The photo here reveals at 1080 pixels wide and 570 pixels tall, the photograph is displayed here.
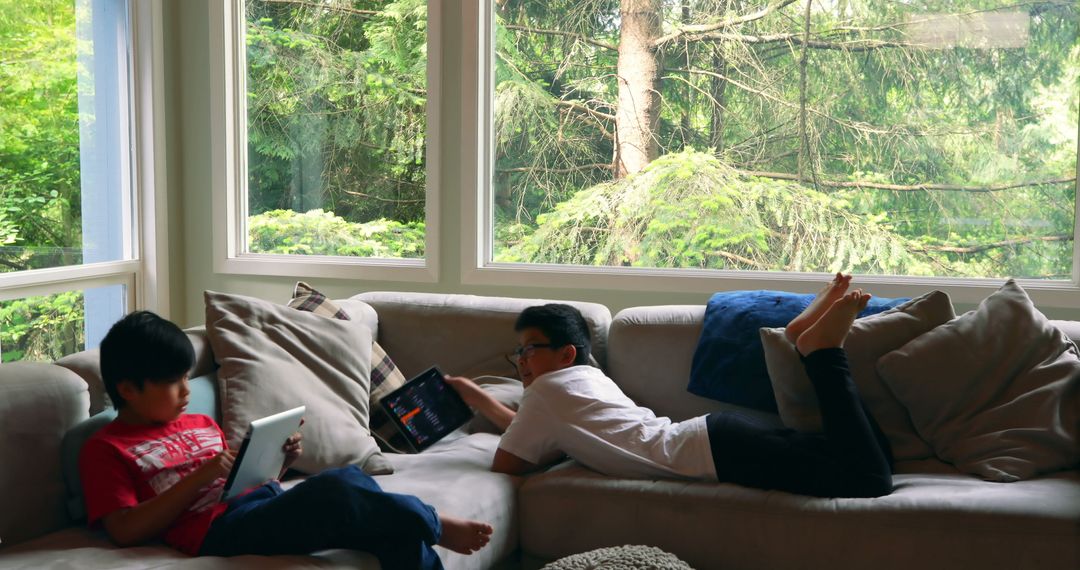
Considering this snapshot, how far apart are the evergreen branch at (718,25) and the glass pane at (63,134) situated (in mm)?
2229

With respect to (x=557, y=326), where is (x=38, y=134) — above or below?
above

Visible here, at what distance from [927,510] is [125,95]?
349cm

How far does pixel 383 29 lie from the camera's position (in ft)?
13.4

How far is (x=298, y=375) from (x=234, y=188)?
1.87 meters

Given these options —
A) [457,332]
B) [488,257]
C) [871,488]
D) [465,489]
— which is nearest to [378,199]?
[488,257]

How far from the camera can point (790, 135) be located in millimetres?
3654

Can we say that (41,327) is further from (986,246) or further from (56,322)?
(986,246)

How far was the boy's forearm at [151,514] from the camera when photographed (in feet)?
6.42

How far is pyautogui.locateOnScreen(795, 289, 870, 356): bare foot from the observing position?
104 inches

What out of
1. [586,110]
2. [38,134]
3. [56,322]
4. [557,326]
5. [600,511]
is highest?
[586,110]

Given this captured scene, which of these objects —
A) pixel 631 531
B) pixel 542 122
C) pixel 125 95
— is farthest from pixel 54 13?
pixel 631 531

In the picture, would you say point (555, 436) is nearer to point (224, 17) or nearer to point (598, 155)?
point (598, 155)

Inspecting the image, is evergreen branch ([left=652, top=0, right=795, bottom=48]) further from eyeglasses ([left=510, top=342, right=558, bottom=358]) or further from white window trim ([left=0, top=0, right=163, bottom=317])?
white window trim ([left=0, top=0, right=163, bottom=317])

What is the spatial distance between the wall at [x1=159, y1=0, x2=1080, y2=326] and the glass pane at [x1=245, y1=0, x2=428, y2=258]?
0.46 ft
